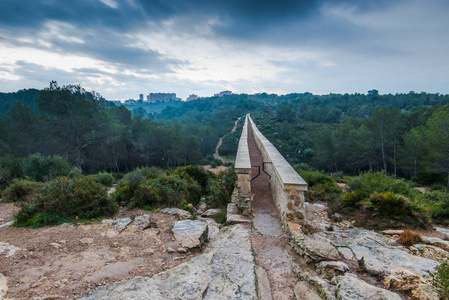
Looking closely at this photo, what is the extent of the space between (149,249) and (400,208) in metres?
5.56

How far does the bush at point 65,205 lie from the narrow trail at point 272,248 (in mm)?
3617

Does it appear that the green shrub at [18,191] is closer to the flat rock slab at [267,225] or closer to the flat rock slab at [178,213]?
the flat rock slab at [178,213]

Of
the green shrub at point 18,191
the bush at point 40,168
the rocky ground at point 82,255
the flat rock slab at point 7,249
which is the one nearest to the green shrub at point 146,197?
the rocky ground at point 82,255

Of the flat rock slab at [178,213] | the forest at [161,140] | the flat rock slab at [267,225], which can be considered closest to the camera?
the flat rock slab at [267,225]

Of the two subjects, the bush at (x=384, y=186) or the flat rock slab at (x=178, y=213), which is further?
the bush at (x=384, y=186)

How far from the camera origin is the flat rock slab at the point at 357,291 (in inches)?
81.6

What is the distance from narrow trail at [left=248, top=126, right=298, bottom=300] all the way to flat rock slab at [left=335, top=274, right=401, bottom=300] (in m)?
0.62

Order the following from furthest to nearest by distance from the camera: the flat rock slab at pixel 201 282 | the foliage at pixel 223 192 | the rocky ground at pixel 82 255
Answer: the foliage at pixel 223 192
the rocky ground at pixel 82 255
the flat rock slab at pixel 201 282

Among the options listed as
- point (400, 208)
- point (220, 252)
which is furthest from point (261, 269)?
point (400, 208)

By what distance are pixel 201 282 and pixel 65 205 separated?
4.06 m

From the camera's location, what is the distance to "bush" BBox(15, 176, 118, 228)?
4559mm

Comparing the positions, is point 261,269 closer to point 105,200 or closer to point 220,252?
point 220,252

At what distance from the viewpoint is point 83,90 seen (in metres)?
16.8

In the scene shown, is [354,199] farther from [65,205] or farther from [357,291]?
[65,205]
